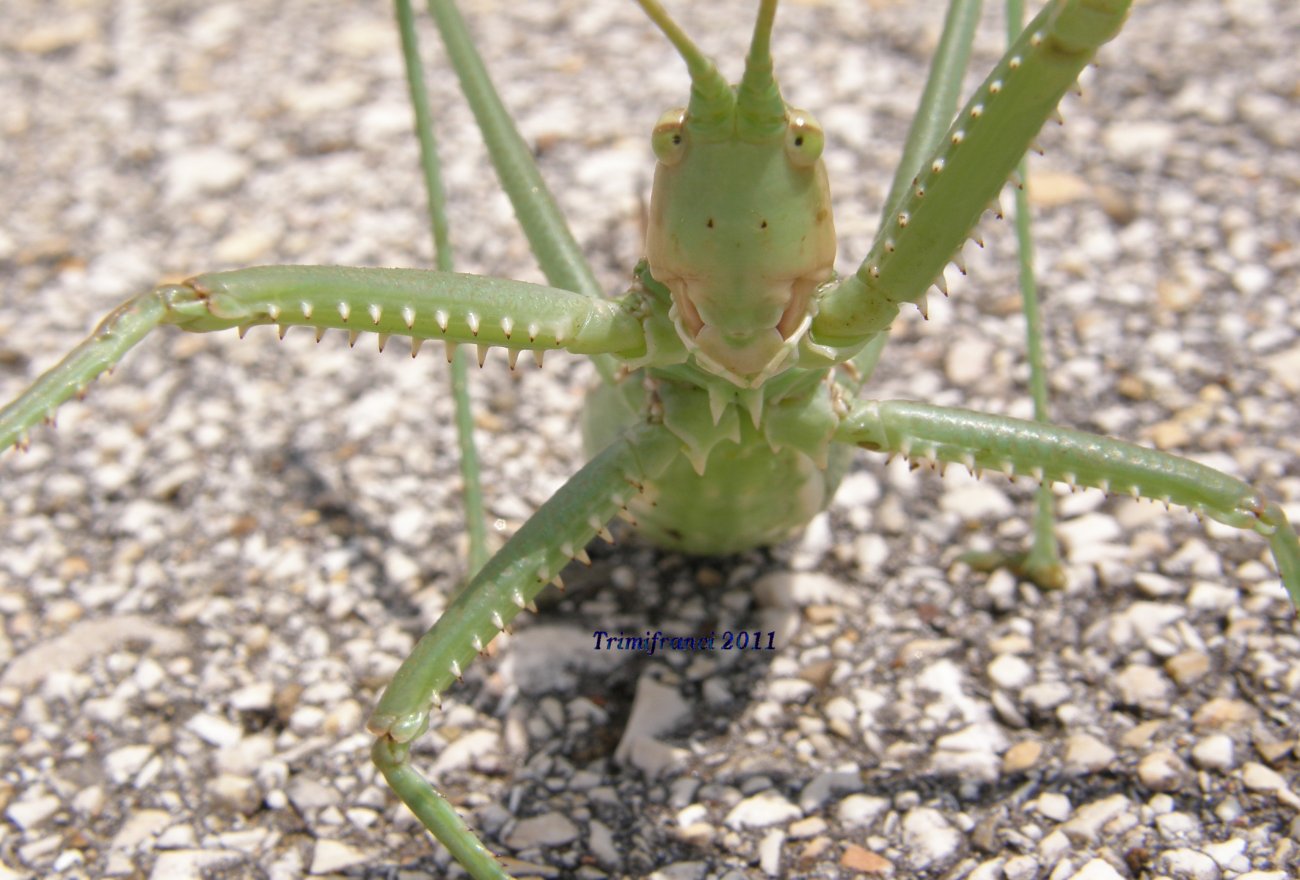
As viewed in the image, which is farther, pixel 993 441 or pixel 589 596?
pixel 589 596

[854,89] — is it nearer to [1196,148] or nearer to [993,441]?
[1196,148]

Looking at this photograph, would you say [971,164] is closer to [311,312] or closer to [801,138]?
[801,138]

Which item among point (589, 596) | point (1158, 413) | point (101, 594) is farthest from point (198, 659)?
point (1158, 413)

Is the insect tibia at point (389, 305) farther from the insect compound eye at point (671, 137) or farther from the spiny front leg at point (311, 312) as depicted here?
the insect compound eye at point (671, 137)

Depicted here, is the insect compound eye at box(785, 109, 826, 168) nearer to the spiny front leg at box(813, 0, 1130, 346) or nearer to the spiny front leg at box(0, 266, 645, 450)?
the spiny front leg at box(813, 0, 1130, 346)

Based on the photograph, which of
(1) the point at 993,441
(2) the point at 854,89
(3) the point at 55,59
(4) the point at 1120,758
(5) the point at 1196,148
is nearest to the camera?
(1) the point at 993,441

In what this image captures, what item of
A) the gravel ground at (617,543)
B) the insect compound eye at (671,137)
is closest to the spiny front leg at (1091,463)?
the gravel ground at (617,543)

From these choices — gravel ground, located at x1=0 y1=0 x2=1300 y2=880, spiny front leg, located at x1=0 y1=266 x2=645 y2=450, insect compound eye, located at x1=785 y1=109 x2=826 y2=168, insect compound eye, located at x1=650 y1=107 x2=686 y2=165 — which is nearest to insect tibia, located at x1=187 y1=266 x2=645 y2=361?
spiny front leg, located at x1=0 y1=266 x2=645 y2=450
